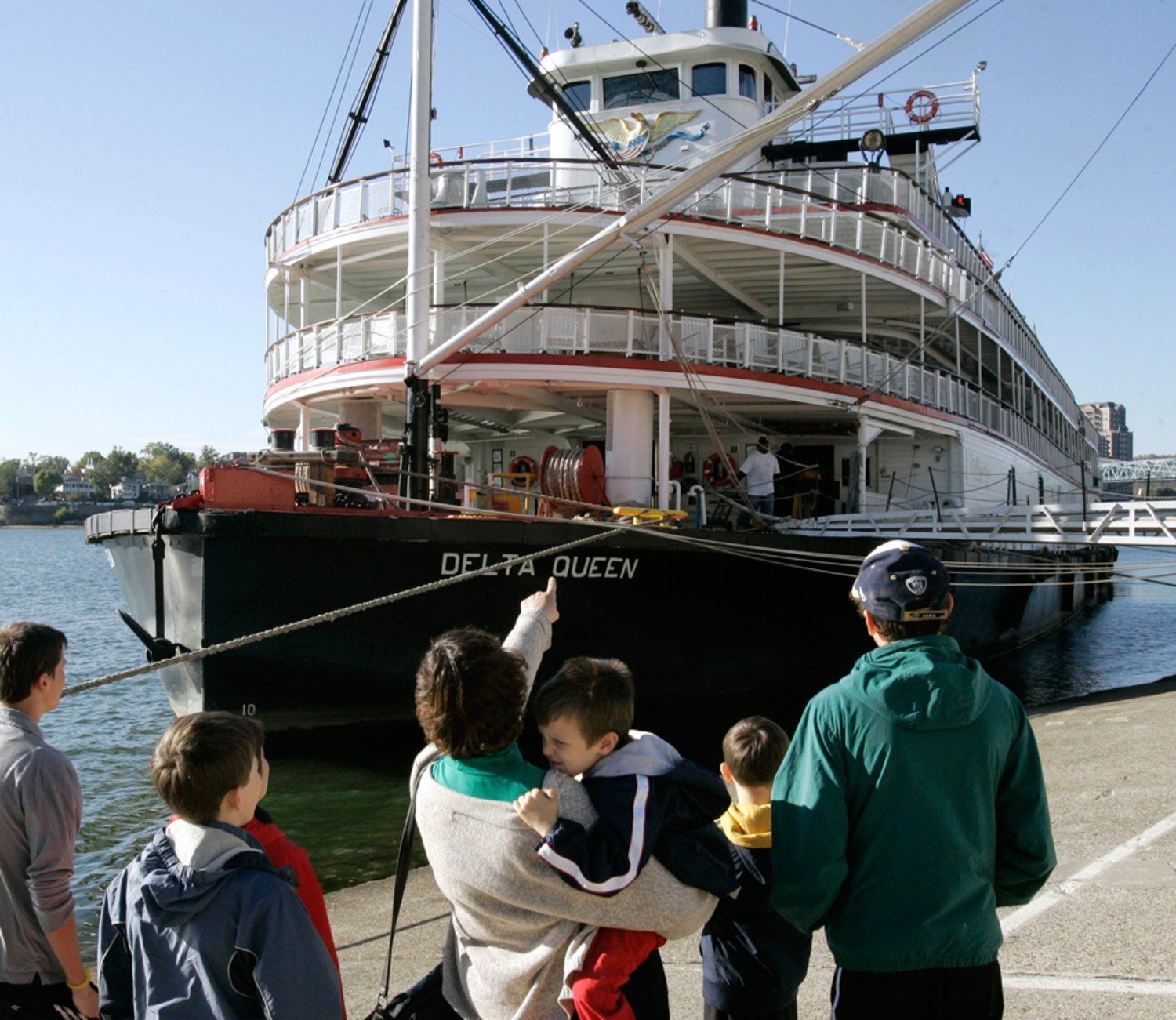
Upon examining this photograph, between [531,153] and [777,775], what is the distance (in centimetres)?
1428

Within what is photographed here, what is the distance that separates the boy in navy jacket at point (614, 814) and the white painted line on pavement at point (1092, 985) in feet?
6.28

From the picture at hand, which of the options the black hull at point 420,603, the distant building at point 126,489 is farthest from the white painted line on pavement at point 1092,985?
the distant building at point 126,489

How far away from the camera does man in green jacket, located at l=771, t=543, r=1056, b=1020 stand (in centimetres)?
231

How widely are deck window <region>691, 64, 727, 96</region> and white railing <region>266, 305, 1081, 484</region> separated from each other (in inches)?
254

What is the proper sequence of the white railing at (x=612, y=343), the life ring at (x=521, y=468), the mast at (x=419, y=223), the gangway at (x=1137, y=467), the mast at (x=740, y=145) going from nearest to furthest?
the mast at (x=740, y=145), the mast at (x=419, y=223), the white railing at (x=612, y=343), the life ring at (x=521, y=468), the gangway at (x=1137, y=467)

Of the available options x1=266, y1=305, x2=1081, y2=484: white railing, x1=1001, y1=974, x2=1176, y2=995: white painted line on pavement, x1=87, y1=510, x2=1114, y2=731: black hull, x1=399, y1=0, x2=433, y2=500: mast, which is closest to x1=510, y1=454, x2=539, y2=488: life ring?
x1=266, y1=305, x2=1081, y2=484: white railing

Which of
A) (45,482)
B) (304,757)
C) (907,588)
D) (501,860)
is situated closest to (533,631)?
(501,860)

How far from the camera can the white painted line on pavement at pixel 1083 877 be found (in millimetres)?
4233

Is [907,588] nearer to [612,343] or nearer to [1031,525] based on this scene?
[1031,525]

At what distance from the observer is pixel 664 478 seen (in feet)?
40.4

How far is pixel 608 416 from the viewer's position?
12625 mm

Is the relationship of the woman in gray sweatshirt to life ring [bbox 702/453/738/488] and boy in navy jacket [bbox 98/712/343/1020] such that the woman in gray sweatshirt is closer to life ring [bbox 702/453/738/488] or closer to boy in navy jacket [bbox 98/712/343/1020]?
boy in navy jacket [bbox 98/712/343/1020]

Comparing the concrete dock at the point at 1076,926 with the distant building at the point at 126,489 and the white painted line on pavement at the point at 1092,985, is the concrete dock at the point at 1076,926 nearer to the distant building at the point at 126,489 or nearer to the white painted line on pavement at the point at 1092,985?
the white painted line on pavement at the point at 1092,985

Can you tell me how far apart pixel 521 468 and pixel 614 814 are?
44.5ft
